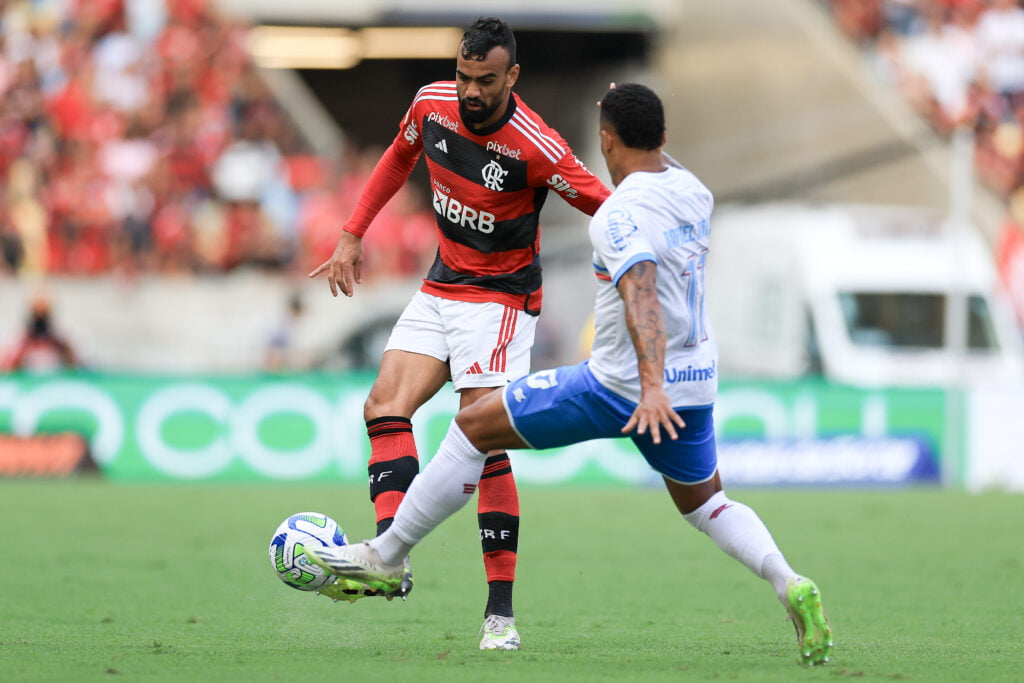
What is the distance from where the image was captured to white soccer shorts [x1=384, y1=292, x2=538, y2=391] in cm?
623

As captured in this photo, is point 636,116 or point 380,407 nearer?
point 636,116

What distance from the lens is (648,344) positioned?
507 centimetres

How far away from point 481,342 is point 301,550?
121 centimetres

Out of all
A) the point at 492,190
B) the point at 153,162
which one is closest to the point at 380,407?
the point at 492,190

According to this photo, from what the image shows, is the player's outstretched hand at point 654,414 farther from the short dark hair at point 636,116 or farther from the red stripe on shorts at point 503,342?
the red stripe on shorts at point 503,342

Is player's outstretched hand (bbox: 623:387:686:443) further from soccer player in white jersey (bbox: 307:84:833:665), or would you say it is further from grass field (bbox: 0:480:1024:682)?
grass field (bbox: 0:480:1024:682)

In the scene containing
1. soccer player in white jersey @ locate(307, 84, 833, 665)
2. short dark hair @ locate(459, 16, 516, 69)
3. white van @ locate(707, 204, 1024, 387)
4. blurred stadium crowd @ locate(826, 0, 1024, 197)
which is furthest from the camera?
blurred stadium crowd @ locate(826, 0, 1024, 197)

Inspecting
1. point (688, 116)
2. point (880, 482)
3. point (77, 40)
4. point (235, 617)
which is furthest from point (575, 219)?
point (235, 617)

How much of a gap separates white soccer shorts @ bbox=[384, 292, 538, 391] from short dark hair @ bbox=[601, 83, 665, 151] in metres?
1.20

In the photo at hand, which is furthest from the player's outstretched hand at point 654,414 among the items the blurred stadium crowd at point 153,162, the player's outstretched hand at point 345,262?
the blurred stadium crowd at point 153,162

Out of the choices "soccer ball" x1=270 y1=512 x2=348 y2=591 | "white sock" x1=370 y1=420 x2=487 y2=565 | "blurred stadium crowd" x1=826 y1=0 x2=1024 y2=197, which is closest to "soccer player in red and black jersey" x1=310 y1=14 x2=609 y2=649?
"soccer ball" x1=270 y1=512 x2=348 y2=591

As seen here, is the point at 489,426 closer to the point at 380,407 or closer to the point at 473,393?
the point at 473,393

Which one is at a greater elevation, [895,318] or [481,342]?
[895,318]

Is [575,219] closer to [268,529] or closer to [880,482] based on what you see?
[880,482]
